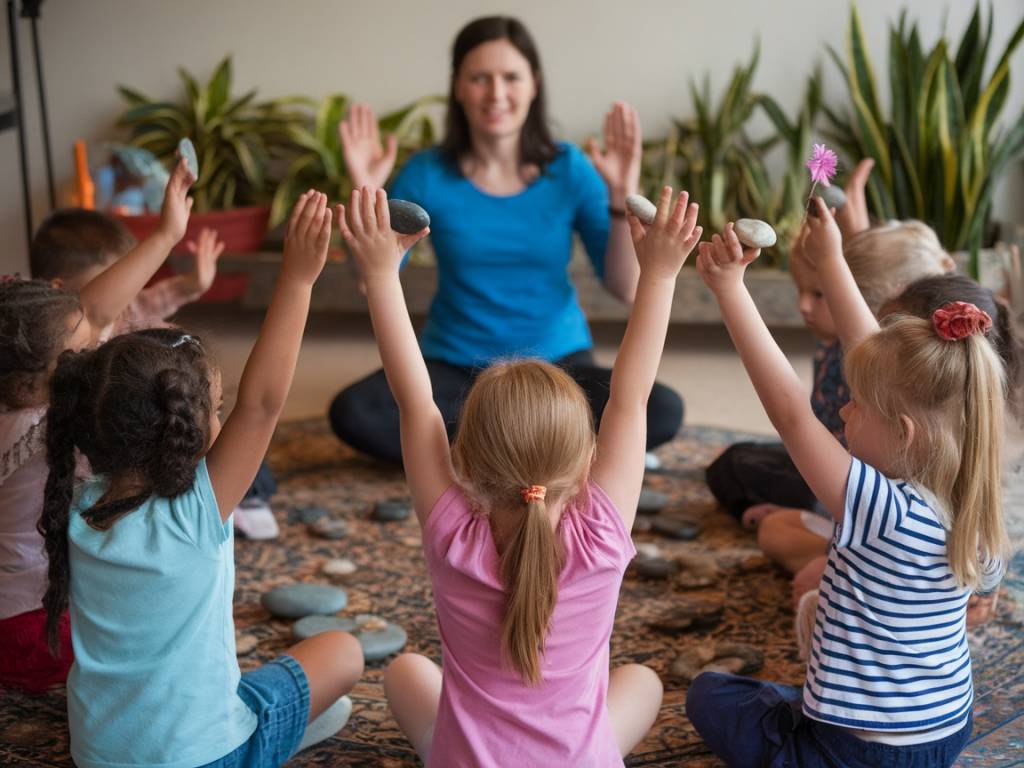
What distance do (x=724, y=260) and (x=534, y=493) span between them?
35 cm

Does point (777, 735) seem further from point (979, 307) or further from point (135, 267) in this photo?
point (135, 267)

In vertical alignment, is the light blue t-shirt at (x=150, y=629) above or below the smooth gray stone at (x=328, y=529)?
above

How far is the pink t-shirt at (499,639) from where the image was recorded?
1.23 metres

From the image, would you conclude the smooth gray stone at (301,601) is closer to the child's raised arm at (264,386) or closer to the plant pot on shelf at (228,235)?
the child's raised arm at (264,386)

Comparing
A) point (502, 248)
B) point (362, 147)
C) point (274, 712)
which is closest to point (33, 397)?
point (274, 712)

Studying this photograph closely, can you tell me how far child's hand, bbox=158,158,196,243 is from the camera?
1.57 metres

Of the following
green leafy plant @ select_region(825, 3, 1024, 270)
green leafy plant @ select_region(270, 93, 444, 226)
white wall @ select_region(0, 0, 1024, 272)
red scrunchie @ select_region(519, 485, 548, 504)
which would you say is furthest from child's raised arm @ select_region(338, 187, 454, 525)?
white wall @ select_region(0, 0, 1024, 272)

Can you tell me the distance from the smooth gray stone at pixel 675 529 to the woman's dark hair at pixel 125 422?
1243 mm

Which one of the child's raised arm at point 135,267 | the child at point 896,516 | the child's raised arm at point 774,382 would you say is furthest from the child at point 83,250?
the child at point 896,516

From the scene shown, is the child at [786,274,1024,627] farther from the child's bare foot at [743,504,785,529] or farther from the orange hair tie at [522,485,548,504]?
the orange hair tie at [522,485,548,504]

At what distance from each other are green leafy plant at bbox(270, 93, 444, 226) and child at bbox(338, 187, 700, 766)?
2.73 metres

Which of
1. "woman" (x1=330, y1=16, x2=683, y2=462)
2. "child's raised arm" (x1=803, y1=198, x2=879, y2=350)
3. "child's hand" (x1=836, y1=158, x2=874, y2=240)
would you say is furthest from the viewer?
"woman" (x1=330, y1=16, x2=683, y2=462)

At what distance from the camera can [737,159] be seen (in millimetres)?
3938

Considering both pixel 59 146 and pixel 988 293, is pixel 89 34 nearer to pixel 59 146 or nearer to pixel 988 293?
pixel 59 146
